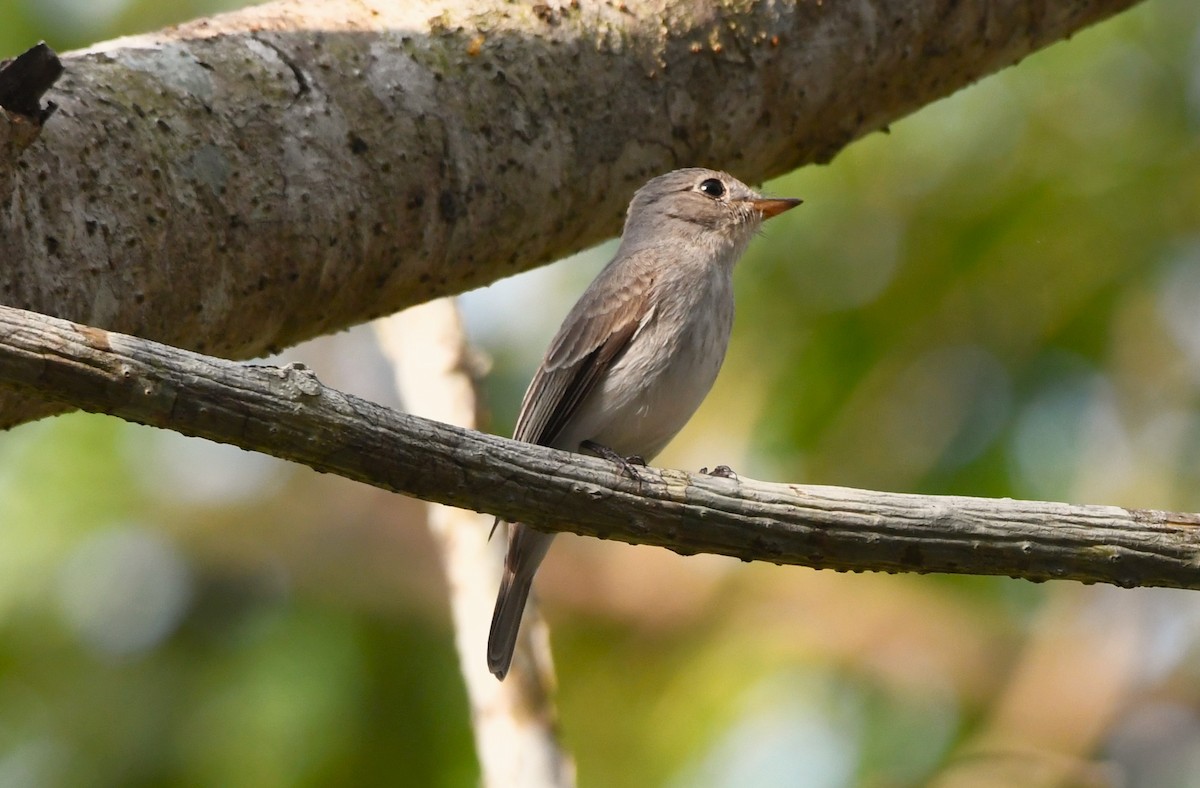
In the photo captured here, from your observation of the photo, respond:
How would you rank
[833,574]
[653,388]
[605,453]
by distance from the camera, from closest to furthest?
[605,453], [653,388], [833,574]

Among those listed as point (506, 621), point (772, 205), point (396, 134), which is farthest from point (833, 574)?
point (396, 134)

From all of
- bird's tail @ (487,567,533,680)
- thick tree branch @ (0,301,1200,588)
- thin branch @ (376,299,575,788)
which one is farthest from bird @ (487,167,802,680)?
thick tree branch @ (0,301,1200,588)

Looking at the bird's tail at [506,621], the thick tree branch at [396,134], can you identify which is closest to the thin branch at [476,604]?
the bird's tail at [506,621]

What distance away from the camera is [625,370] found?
180 inches

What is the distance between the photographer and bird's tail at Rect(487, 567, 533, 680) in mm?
4305

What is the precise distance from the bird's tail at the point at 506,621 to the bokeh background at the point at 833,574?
1.83m

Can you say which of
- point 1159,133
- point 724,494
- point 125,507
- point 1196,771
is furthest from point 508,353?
point 724,494

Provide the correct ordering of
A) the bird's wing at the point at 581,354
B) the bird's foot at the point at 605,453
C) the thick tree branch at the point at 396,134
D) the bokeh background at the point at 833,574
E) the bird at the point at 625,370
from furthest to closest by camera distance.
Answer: the bokeh background at the point at 833,574 → the bird's wing at the point at 581,354 → the bird at the point at 625,370 → the bird's foot at the point at 605,453 → the thick tree branch at the point at 396,134

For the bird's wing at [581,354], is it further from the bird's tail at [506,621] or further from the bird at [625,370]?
the bird's tail at [506,621]

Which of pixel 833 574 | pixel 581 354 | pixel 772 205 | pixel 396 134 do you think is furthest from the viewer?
pixel 833 574

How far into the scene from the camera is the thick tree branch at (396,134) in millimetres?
3326

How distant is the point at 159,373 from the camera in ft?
7.76

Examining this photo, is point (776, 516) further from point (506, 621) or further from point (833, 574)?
point (833, 574)

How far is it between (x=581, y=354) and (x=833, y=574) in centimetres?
286
